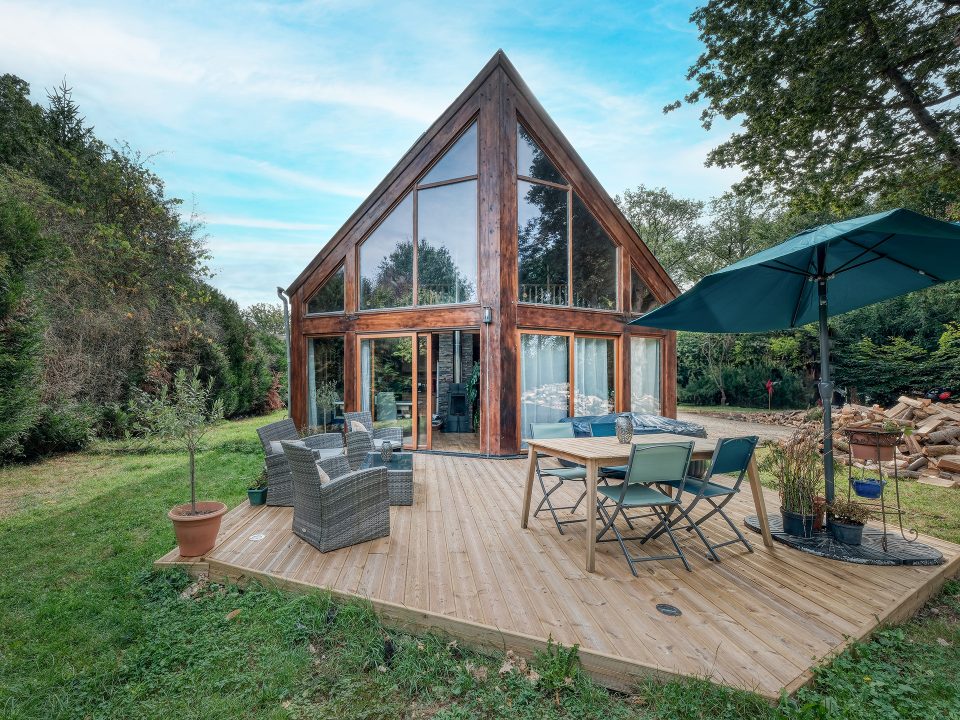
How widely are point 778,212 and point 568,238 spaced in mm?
13576

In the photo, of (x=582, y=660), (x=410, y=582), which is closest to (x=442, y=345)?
(x=410, y=582)

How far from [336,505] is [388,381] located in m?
5.21

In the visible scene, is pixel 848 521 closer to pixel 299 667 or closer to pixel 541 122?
pixel 299 667

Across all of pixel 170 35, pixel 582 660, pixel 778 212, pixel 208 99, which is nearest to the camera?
pixel 582 660

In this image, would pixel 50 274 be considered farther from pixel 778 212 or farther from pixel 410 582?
pixel 778 212

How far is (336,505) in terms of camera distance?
3602 mm

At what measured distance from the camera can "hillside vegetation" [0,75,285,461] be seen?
23.0ft

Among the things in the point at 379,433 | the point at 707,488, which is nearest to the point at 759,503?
the point at 707,488

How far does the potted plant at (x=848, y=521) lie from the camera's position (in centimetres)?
352

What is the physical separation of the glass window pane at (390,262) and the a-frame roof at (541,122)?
513 mm

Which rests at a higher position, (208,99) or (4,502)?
(208,99)

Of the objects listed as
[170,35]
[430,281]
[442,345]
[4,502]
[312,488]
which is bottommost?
[4,502]

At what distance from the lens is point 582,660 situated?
7.27 feet

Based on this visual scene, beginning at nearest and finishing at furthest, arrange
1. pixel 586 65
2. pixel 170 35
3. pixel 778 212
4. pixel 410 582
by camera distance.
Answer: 1. pixel 410 582
2. pixel 170 35
3. pixel 586 65
4. pixel 778 212
